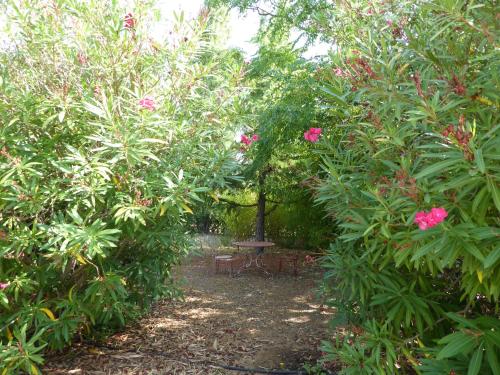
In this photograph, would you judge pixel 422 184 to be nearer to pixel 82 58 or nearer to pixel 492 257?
pixel 492 257

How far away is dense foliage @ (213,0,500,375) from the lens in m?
1.88

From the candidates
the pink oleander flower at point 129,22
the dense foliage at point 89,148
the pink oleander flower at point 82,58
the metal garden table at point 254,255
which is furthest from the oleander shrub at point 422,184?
the metal garden table at point 254,255

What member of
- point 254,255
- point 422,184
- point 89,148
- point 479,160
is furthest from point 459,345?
point 254,255

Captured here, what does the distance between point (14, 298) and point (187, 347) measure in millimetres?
1634

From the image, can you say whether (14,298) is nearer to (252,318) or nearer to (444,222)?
(252,318)

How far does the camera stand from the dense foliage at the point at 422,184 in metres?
1.88

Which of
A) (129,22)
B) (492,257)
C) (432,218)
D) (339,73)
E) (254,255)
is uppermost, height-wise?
(129,22)

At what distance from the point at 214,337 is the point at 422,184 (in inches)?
125

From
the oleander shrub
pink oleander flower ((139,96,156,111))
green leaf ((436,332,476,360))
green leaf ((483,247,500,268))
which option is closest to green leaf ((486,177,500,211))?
the oleander shrub

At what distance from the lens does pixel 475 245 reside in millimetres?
1901

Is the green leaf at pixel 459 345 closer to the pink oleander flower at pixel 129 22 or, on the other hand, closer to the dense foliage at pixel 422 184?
the dense foliage at pixel 422 184

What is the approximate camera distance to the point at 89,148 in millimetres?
3244

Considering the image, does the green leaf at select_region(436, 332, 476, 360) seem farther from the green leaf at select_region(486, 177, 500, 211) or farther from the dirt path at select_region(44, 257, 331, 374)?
the dirt path at select_region(44, 257, 331, 374)

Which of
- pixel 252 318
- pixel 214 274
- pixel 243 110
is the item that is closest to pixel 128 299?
pixel 252 318
